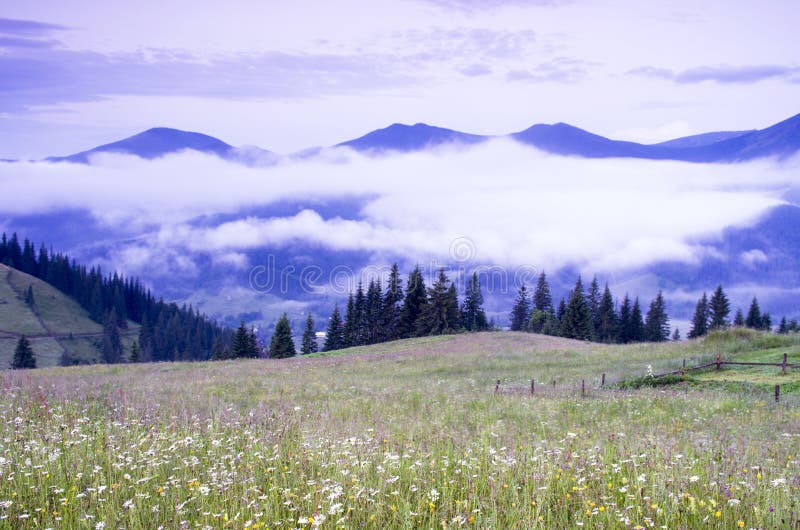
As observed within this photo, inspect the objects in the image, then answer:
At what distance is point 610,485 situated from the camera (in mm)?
6426

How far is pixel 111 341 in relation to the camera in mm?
170625

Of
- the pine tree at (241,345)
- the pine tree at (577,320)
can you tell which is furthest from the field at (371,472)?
the pine tree at (577,320)

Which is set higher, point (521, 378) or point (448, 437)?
point (448, 437)

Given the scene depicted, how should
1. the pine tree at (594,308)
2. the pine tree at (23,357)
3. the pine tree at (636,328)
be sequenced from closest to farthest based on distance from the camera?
the pine tree at (23,357) → the pine tree at (636,328) → the pine tree at (594,308)

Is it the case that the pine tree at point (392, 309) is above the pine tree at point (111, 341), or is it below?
above

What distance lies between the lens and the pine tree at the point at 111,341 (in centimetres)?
16262

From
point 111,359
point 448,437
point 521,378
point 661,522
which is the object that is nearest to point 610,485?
point 661,522

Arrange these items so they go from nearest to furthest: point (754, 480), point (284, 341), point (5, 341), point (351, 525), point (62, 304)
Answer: point (351, 525) < point (754, 480) < point (284, 341) < point (5, 341) < point (62, 304)

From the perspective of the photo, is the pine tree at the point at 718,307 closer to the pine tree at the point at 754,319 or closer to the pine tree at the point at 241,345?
the pine tree at the point at 754,319

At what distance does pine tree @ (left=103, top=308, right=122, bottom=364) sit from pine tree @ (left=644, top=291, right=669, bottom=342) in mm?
131376

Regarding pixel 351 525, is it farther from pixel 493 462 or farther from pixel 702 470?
pixel 702 470

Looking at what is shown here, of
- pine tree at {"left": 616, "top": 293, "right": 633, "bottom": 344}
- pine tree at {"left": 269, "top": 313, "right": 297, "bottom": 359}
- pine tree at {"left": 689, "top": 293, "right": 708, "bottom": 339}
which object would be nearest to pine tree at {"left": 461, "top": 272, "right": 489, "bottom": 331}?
pine tree at {"left": 616, "top": 293, "right": 633, "bottom": 344}

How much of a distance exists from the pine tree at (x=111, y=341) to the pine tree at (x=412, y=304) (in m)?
103

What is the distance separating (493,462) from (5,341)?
179256 millimetres
